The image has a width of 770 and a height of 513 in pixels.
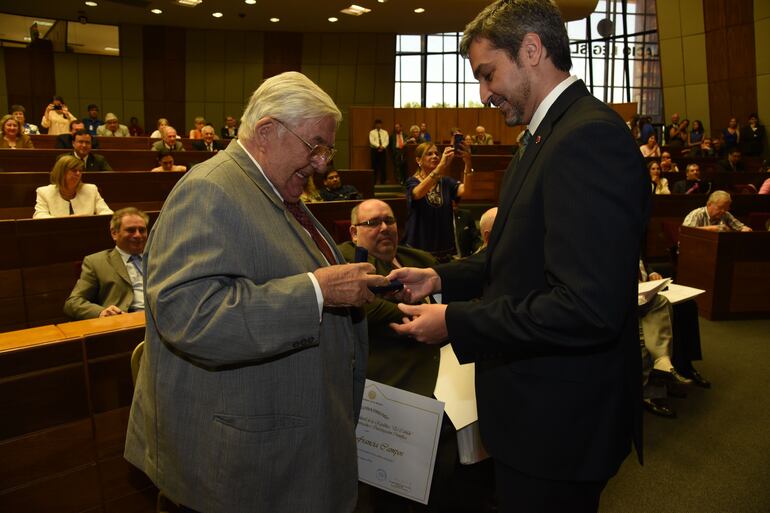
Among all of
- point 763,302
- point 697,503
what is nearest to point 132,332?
point 697,503

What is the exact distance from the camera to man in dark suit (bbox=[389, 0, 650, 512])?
978mm

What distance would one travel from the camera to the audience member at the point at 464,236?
4.55m

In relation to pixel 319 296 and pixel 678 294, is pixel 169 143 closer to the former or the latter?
pixel 678 294

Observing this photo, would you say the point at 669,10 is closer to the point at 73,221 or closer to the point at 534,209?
the point at 73,221

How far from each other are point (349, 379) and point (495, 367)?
1.22ft

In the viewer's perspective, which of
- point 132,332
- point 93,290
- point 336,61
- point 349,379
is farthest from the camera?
point 336,61

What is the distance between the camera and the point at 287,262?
3.92ft

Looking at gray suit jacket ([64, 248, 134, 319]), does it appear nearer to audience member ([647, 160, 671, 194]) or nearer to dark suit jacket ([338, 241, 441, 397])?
dark suit jacket ([338, 241, 441, 397])

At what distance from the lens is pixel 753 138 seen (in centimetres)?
1132

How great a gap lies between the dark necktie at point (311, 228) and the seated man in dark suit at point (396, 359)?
732 mm

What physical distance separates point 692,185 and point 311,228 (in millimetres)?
8227

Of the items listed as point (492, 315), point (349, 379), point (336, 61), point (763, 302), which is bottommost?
point (763, 302)

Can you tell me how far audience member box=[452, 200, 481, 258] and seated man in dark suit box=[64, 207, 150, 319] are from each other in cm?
244

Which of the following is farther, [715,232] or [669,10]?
[669,10]
